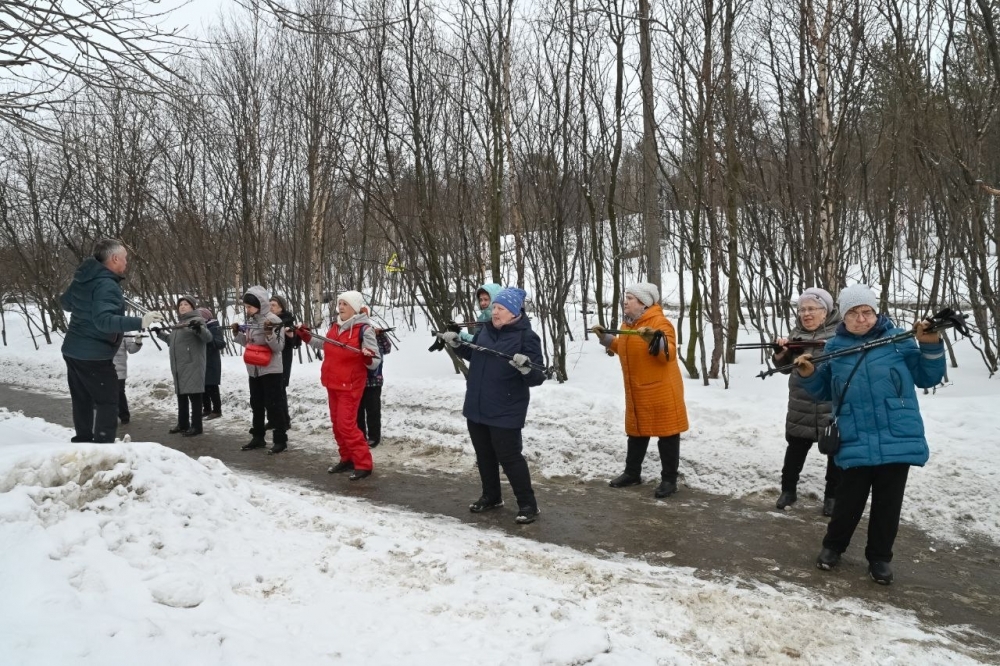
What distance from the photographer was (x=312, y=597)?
3.40 metres

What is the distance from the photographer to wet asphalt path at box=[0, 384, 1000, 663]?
3.88 metres

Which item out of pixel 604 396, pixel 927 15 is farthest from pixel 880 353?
pixel 927 15

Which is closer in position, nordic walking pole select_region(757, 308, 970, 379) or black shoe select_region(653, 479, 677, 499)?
nordic walking pole select_region(757, 308, 970, 379)

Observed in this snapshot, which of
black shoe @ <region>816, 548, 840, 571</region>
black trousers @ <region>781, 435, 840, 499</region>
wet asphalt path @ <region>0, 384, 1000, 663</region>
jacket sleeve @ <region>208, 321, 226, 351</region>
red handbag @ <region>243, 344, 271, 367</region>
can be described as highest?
jacket sleeve @ <region>208, 321, 226, 351</region>

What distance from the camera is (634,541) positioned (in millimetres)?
4797

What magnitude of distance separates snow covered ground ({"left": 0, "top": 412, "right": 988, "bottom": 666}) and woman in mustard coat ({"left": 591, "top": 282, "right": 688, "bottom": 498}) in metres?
1.66

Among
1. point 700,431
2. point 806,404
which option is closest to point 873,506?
point 806,404

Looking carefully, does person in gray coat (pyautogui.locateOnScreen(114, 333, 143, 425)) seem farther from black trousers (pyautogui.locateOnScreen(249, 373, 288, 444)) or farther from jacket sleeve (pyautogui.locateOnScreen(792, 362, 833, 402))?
jacket sleeve (pyautogui.locateOnScreen(792, 362, 833, 402))

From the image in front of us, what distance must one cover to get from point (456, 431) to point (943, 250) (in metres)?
7.68

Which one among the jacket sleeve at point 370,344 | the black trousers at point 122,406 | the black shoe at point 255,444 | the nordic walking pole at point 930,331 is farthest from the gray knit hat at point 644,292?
the black trousers at point 122,406

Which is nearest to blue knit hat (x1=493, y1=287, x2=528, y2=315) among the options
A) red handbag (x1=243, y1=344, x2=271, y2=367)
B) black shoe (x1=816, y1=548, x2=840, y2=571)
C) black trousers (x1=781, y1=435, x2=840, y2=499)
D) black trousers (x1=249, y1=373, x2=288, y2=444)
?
black trousers (x1=781, y1=435, x2=840, y2=499)

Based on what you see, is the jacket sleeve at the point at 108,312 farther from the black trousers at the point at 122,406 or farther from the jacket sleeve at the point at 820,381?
the jacket sleeve at the point at 820,381

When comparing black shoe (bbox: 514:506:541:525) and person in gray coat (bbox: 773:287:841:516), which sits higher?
person in gray coat (bbox: 773:287:841:516)

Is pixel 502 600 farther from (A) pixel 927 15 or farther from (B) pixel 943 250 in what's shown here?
(B) pixel 943 250
